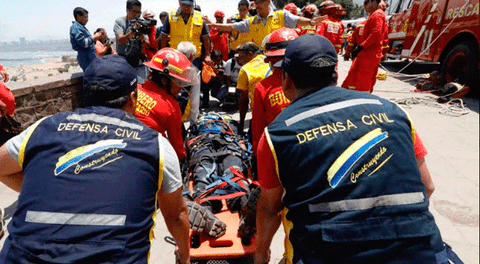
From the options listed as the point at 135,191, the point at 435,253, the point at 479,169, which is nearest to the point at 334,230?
the point at 435,253

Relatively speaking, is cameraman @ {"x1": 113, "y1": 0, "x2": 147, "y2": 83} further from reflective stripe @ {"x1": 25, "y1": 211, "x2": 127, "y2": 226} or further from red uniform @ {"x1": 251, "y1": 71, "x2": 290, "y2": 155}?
reflective stripe @ {"x1": 25, "y1": 211, "x2": 127, "y2": 226}

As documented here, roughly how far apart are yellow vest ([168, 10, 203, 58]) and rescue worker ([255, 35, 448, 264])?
13.4 feet

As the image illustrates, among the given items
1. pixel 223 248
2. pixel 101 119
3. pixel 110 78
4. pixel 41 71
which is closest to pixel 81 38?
pixel 110 78

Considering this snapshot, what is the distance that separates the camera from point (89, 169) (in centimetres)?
123

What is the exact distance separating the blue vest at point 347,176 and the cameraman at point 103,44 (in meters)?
4.92

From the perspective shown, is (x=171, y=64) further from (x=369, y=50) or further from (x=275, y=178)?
(x=369, y=50)

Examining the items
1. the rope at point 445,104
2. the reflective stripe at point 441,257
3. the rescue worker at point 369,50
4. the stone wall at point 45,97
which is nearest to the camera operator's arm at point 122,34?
the stone wall at point 45,97

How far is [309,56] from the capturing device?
1451mm

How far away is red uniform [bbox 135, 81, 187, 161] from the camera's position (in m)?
2.46

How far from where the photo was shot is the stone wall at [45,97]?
4016 millimetres

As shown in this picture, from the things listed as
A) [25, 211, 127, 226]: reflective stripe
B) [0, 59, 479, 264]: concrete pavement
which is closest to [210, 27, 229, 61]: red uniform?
[0, 59, 479, 264]: concrete pavement

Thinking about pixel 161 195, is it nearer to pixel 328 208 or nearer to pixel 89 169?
pixel 89 169

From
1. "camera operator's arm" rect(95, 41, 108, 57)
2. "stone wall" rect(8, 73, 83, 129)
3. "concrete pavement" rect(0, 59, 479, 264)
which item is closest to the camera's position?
"concrete pavement" rect(0, 59, 479, 264)

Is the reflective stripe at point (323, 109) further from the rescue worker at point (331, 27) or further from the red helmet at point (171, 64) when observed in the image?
the rescue worker at point (331, 27)
